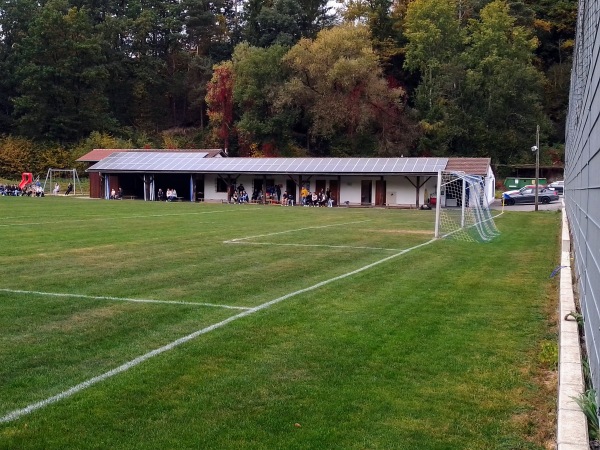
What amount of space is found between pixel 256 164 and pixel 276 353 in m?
45.3

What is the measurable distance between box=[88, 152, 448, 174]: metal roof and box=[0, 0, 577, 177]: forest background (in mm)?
13244

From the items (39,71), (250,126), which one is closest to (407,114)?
(250,126)

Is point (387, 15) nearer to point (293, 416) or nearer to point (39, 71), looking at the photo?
point (39, 71)

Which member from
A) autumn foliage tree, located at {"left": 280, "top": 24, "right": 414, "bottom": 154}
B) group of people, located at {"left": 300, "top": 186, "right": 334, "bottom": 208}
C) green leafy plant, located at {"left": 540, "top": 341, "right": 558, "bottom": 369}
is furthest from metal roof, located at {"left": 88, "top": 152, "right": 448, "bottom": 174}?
green leafy plant, located at {"left": 540, "top": 341, "right": 558, "bottom": 369}

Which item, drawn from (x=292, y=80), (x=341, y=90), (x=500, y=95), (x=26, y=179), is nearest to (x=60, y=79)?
(x=26, y=179)

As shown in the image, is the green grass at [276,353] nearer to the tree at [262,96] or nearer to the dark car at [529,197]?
the dark car at [529,197]

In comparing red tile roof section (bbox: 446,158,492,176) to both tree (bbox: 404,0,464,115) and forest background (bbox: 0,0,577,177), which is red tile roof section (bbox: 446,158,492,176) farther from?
tree (bbox: 404,0,464,115)

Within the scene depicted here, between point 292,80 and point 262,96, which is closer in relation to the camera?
point 292,80

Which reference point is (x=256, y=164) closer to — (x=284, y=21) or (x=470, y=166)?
(x=470, y=166)

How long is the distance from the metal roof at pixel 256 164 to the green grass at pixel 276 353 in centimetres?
3379

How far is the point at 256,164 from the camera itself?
51.4 m

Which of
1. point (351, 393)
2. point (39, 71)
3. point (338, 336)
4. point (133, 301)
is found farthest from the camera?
point (39, 71)

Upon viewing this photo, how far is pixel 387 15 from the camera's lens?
260ft

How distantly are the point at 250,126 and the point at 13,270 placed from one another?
55.5 m
